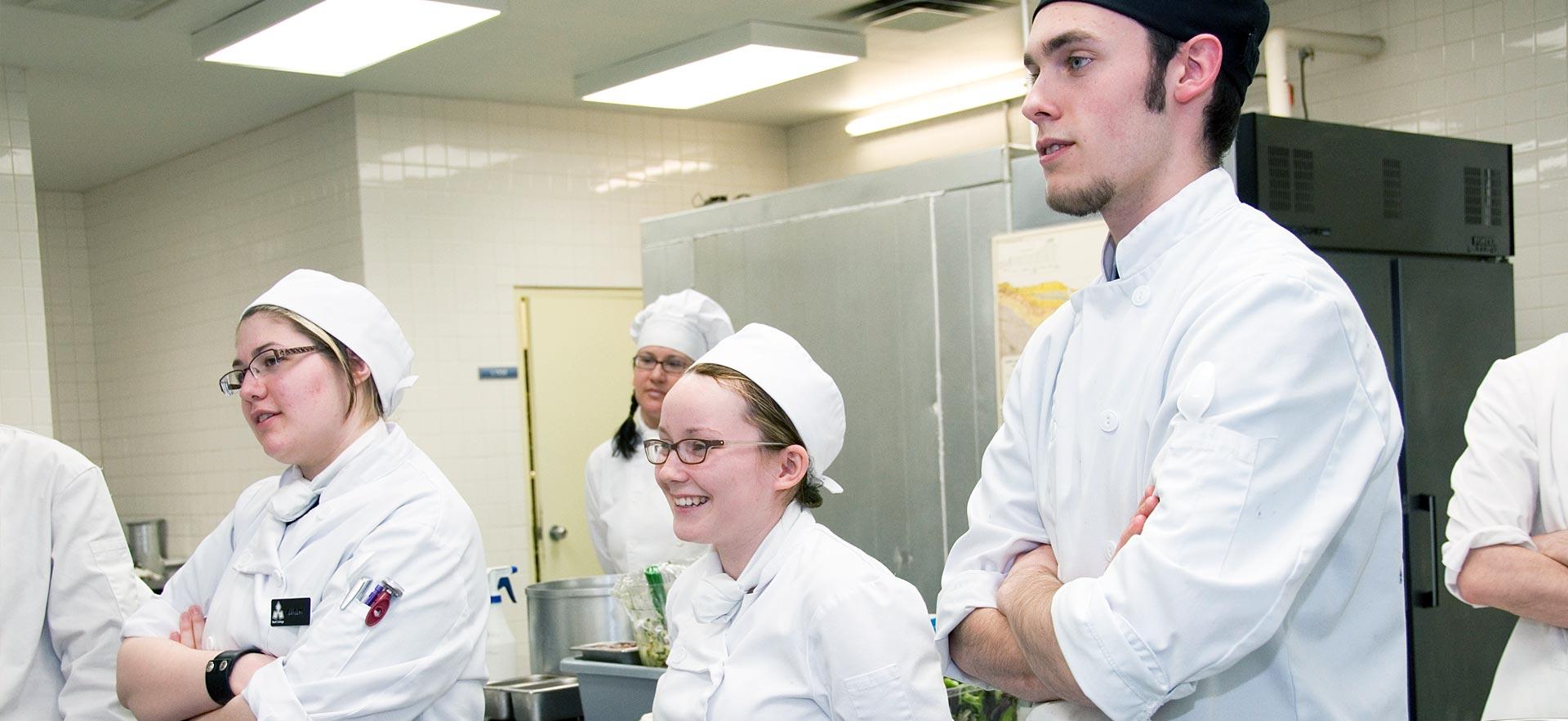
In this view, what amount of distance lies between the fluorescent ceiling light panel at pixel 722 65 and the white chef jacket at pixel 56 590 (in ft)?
10.8

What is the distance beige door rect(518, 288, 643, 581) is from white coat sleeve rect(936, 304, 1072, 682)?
5.51 meters

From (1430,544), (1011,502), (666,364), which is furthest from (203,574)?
(1430,544)

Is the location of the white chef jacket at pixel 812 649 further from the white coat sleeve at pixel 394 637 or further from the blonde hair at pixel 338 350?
the blonde hair at pixel 338 350

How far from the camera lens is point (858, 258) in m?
4.34

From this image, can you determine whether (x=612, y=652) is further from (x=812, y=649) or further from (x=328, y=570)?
(x=812, y=649)

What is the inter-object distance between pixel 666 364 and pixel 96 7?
2560 millimetres

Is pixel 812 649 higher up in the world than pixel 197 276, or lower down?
lower down

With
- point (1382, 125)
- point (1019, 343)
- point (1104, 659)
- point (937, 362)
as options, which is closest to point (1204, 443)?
point (1104, 659)

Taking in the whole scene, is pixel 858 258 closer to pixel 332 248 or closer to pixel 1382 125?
pixel 1382 125

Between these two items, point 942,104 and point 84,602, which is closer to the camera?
point 84,602

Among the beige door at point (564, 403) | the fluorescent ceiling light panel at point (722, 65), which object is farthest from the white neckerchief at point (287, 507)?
the beige door at point (564, 403)

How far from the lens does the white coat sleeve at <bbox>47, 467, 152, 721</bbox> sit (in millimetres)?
2623

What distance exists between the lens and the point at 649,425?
3914mm

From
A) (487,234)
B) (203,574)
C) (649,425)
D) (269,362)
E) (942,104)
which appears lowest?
(203,574)
